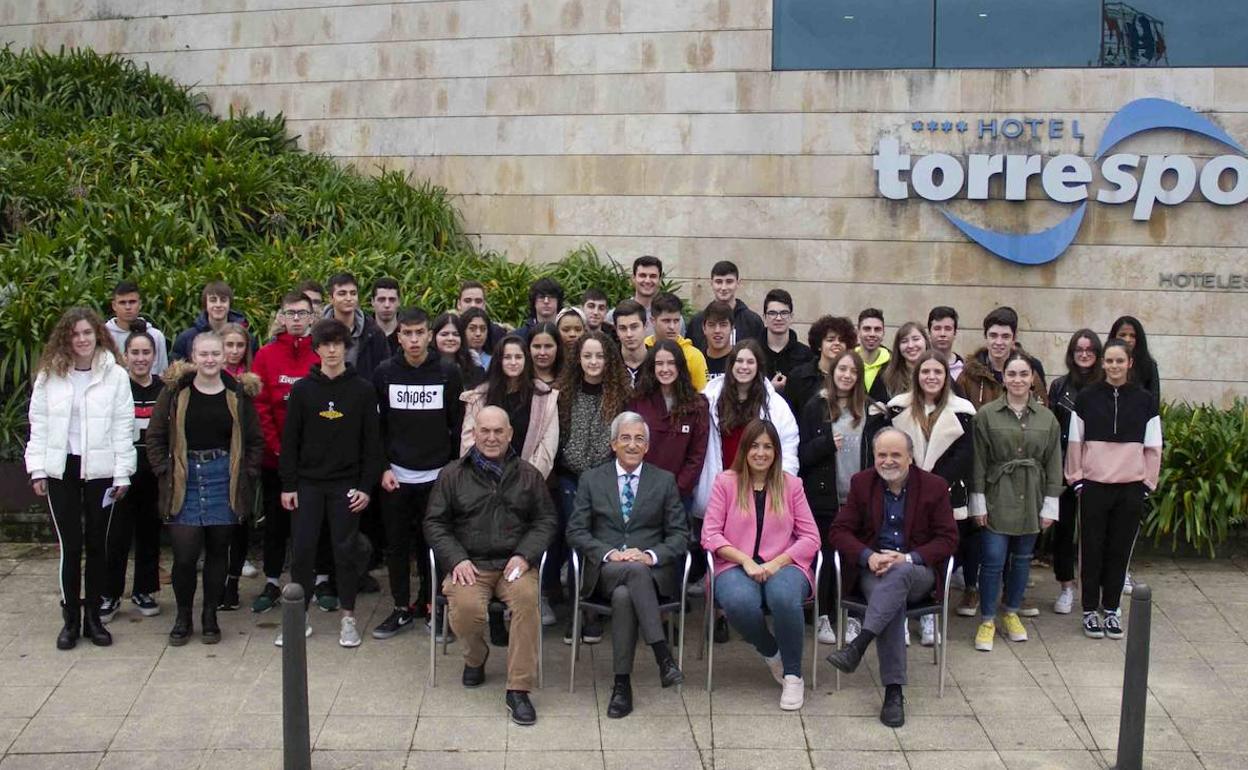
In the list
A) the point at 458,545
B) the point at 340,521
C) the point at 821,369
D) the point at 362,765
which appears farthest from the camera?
the point at 821,369

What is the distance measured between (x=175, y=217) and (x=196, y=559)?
5.27 metres

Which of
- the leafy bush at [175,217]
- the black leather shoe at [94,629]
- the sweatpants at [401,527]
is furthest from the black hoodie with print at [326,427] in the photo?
the leafy bush at [175,217]

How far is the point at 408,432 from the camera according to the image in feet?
25.0

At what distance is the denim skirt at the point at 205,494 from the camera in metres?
7.39

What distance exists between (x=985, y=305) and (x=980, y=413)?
4635 mm

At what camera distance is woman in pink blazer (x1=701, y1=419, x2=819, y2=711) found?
21.7 ft

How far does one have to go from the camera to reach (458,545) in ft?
22.4

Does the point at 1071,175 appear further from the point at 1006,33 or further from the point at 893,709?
the point at 893,709

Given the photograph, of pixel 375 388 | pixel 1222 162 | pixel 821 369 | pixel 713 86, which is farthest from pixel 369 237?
pixel 1222 162

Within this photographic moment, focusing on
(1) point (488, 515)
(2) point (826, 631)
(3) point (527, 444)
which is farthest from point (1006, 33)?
(1) point (488, 515)

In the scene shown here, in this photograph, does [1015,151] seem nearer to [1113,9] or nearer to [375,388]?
[1113,9]

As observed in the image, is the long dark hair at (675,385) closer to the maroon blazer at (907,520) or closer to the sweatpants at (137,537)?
the maroon blazer at (907,520)

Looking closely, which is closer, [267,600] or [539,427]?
[539,427]

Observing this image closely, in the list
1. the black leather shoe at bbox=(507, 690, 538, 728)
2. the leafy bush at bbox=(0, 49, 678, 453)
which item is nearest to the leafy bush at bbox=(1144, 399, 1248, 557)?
the black leather shoe at bbox=(507, 690, 538, 728)
